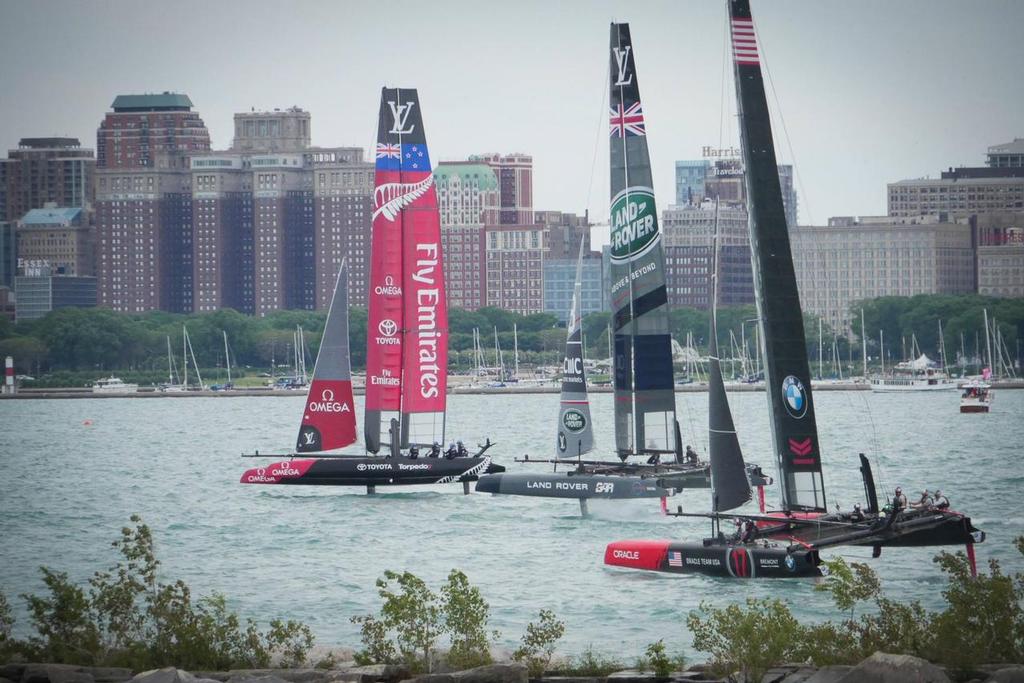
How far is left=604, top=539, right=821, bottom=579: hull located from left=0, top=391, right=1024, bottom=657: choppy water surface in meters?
0.50

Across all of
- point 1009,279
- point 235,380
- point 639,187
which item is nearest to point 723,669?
point 639,187

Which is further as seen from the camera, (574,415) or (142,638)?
(574,415)

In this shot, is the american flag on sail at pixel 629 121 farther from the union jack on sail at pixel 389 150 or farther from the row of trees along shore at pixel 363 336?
the row of trees along shore at pixel 363 336

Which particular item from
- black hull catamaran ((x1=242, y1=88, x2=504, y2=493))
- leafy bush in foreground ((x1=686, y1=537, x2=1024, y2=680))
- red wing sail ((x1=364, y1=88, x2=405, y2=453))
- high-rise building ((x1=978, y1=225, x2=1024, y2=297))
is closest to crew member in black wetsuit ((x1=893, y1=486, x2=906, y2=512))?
leafy bush in foreground ((x1=686, y1=537, x2=1024, y2=680))

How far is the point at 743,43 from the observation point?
1116 inches

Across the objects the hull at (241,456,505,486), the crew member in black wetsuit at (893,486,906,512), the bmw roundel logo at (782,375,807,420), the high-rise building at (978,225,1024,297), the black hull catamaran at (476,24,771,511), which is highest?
the high-rise building at (978,225,1024,297)

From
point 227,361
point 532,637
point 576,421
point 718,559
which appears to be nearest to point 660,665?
point 532,637

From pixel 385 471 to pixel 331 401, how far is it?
12.5 ft

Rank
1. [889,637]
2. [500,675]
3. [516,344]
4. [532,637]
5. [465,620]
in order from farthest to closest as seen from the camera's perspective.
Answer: [516,344]
[465,620]
[532,637]
[889,637]
[500,675]

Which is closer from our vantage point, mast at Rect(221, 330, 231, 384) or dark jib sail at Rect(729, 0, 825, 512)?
dark jib sail at Rect(729, 0, 825, 512)

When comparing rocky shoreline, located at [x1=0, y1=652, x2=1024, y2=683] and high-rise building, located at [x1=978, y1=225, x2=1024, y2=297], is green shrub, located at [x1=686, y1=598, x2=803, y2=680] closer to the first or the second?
rocky shoreline, located at [x1=0, y1=652, x2=1024, y2=683]

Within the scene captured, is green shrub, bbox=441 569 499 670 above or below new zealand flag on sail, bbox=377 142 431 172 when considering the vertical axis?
below

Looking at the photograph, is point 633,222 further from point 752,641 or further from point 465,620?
point 752,641

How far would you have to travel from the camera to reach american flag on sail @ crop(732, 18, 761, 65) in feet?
92.9
